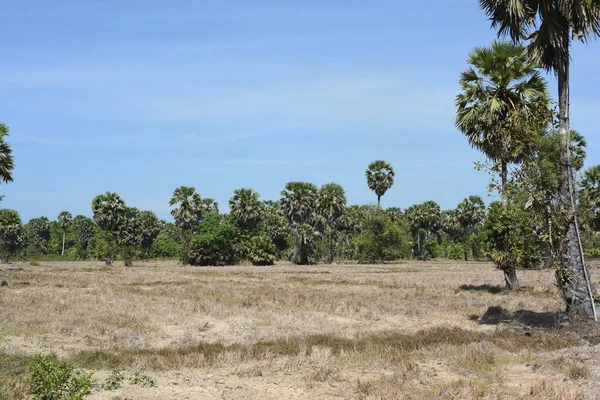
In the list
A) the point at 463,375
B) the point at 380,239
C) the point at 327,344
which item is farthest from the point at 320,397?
the point at 380,239

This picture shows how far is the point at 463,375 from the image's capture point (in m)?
12.3

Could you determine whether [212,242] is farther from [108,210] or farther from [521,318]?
[521,318]

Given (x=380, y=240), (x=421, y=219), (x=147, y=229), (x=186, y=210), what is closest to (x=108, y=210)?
(x=186, y=210)

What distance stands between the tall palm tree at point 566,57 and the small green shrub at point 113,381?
1370 centimetres

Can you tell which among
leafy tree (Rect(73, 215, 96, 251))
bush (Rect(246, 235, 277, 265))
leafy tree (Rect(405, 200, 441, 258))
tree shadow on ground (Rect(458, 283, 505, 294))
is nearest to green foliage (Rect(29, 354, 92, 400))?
tree shadow on ground (Rect(458, 283, 505, 294))

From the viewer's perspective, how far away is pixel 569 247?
56.3 feet

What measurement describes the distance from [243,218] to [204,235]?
962 centimetres

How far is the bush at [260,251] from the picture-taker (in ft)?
277

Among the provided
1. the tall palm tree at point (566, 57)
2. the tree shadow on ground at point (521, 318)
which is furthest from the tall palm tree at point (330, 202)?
the tall palm tree at point (566, 57)

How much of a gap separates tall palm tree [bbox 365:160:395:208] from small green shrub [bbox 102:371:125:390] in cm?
8787

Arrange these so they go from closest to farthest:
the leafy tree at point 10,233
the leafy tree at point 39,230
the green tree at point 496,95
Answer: the green tree at point 496,95 < the leafy tree at point 10,233 < the leafy tree at point 39,230

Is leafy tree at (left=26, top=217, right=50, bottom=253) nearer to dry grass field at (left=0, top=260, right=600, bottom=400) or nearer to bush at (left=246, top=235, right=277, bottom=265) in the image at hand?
bush at (left=246, top=235, right=277, bottom=265)

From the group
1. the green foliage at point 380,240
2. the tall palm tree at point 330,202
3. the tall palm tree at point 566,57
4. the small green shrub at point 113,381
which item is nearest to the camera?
the small green shrub at point 113,381

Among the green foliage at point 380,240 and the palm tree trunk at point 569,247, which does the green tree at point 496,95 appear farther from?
the green foliage at point 380,240
